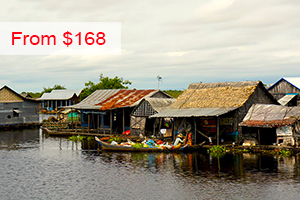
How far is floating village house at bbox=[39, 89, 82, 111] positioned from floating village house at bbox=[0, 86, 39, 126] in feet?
53.0

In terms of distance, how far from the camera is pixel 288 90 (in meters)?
46.6

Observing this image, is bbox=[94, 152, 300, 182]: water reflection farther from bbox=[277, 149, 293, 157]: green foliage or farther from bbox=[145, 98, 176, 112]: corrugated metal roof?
bbox=[145, 98, 176, 112]: corrugated metal roof

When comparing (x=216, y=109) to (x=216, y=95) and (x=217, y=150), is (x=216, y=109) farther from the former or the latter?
(x=217, y=150)

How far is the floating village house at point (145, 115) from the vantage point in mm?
Result: 36781

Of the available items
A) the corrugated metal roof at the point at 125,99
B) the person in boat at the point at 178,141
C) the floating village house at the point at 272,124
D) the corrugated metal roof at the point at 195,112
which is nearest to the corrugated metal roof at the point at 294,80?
the floating village house at the point at 272,124

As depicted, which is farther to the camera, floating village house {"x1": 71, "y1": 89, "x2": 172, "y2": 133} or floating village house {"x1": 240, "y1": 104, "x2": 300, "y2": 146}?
floating village house {"x1": 71, "y1": 89, "x2": 172, "y2": 133}

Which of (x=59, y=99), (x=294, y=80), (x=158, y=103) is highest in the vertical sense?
(x=294, y=80)

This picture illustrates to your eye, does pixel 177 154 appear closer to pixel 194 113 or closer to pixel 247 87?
pixel 194 113

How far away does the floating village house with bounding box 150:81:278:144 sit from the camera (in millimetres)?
30281

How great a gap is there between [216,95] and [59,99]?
158 ft

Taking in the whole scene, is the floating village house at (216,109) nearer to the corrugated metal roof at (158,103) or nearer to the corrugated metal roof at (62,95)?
the corrugated metal roof at (158,103)

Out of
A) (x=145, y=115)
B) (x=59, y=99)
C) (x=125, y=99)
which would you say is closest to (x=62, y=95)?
(x=59, y=99)

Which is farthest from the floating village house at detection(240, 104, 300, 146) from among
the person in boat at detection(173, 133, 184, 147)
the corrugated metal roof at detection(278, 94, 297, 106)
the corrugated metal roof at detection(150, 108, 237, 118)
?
the corrugated metal roof at detection(278, 94, 297, 106)

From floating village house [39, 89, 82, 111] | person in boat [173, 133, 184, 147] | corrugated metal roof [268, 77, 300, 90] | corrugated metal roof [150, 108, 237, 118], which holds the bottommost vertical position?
person in boat [173, 133, 184, 147]
